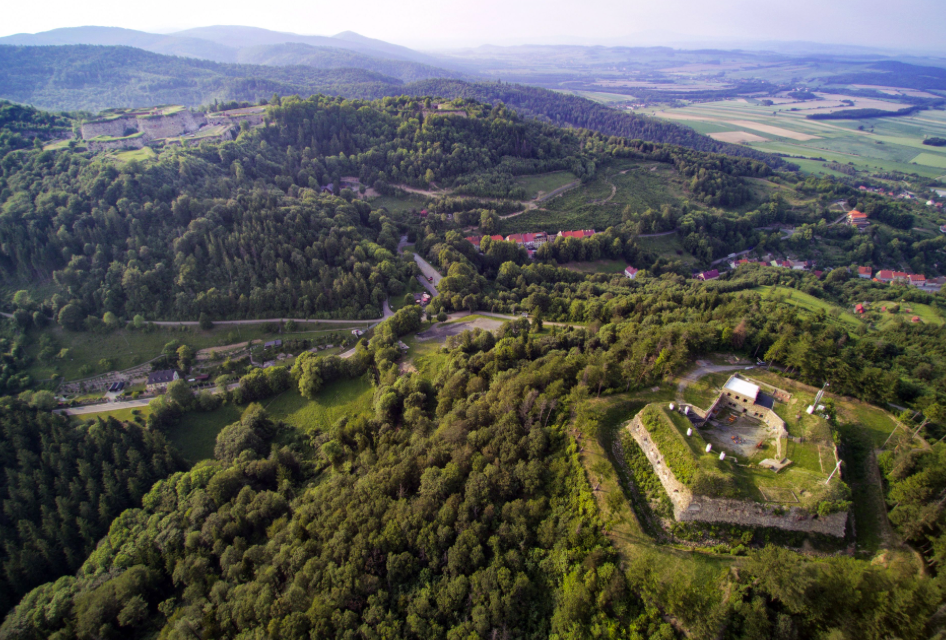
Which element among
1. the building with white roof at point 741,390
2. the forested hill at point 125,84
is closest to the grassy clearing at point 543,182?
the building with white roof at point 741,390

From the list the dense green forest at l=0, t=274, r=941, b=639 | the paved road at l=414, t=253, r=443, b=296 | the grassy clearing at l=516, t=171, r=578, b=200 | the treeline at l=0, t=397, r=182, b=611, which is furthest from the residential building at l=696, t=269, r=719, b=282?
the treeline at l=0, t=397, r=182, b=611

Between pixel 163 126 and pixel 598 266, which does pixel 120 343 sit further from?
pixel 598 266

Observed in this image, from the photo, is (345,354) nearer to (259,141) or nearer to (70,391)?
(70,391)

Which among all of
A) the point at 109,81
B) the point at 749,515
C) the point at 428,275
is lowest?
the point at 428,275

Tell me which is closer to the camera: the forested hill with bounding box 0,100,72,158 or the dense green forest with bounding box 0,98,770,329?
the dense green forest with bounding box 0,98,770,329

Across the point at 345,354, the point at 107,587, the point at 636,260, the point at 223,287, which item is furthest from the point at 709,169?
the point at 107,587

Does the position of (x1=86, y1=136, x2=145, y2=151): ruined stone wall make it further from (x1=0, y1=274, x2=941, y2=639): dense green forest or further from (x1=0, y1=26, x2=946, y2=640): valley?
(x1=0, y1=274, x2=941, y2=639): dense green forest

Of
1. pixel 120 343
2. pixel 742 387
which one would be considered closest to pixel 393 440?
pixel 742 387
